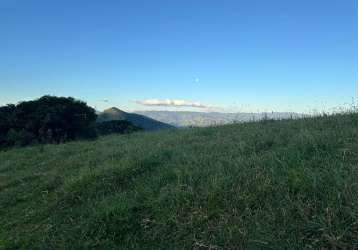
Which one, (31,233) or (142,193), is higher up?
(142,193)

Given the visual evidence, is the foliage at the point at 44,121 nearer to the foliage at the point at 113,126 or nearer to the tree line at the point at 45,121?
the tree line at the point at 45,121

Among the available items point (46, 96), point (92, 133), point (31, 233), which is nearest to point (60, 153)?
point (31, 233)

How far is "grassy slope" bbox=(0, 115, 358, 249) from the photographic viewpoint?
4.12 m

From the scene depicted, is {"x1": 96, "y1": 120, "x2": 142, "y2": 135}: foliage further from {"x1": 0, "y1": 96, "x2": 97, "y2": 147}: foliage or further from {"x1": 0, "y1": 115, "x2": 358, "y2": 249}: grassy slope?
{"x1": 0, "y1": 115, "x2": 358, "y2": 249}: grassy slope

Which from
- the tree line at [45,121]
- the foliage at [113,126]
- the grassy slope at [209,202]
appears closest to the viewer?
the grassy slope at [209,202]

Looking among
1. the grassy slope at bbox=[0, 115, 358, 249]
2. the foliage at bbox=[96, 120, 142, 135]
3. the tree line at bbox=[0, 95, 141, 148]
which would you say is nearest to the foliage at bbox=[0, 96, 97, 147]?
the tree line at bbox=[0, 95, 141, 148]

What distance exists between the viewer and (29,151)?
16.2 m

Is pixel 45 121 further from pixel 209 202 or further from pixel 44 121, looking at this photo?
pixel 209 202

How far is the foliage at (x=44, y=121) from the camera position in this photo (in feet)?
93.1

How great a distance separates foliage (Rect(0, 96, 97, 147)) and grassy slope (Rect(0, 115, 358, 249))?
21.0m

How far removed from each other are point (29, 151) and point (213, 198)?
13.1m

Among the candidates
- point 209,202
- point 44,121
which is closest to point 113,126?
point 44,121

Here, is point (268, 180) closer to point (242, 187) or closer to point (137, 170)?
point (242, 187)

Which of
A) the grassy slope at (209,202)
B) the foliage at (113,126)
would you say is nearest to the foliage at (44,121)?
the foliage at (113,126)
